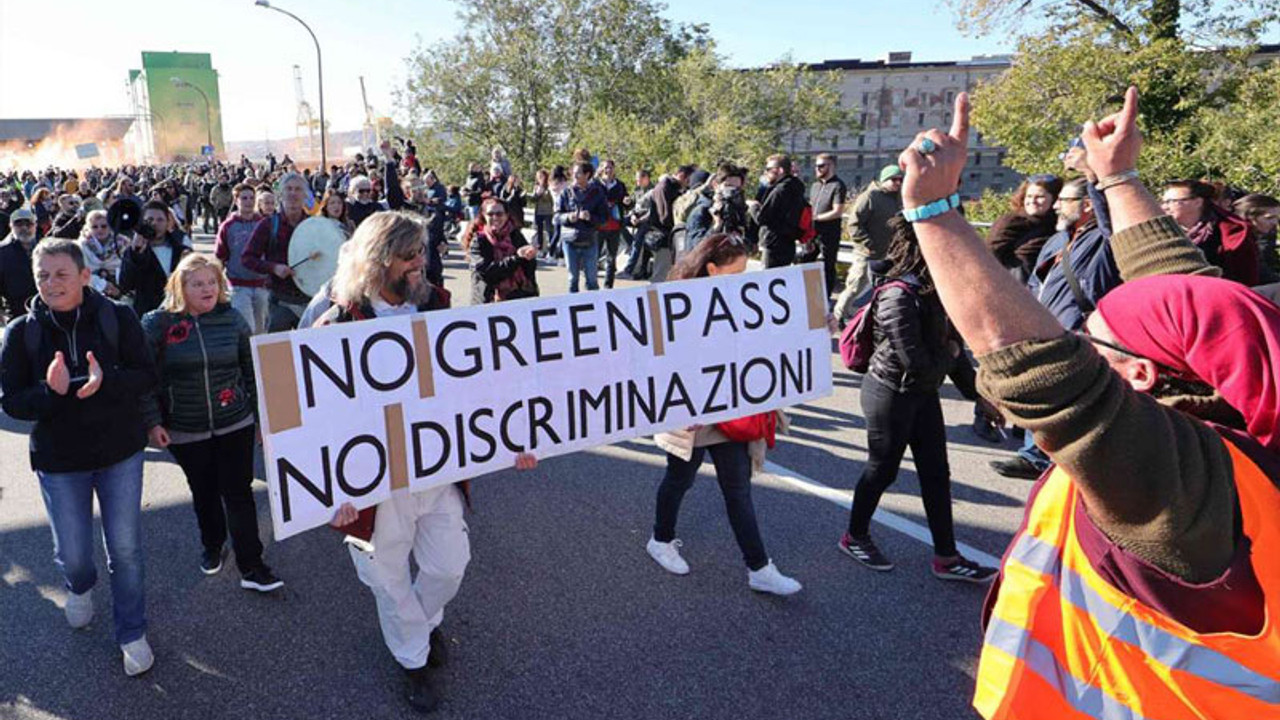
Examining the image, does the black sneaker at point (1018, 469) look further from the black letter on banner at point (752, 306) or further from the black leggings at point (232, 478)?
the black leggings at point (232, 478)

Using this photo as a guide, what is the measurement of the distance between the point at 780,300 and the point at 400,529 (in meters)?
1.98

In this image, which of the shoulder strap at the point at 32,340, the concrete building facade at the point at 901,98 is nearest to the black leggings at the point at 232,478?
the shoulder strap at the point at 32,340

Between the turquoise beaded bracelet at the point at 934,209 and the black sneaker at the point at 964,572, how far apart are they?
2.88 metres

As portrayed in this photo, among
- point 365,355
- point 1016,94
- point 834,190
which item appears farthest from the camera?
point 1016,94

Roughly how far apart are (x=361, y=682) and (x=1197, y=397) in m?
2.89

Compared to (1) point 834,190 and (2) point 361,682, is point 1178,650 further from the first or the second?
(1) point 834,190

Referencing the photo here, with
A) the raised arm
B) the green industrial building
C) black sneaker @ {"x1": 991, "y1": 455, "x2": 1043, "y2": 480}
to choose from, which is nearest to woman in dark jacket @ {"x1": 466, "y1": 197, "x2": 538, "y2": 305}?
black sneaker @ {"x1": 991, "y1": 455, "x2": 1043, "y2": 480}

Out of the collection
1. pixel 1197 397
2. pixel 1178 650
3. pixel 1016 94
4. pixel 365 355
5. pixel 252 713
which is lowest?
pixel 252 713

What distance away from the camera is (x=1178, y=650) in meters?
1.30

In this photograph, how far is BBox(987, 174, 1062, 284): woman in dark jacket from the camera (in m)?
5.91

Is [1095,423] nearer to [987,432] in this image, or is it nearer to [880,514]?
[880,514]

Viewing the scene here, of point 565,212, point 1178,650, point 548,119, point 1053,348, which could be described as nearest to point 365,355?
point 1053,348

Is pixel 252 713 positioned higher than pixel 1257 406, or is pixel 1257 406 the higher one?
pixel 1257 406

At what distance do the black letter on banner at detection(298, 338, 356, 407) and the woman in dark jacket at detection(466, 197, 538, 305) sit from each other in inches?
116
